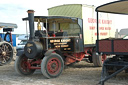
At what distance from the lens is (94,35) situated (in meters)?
8.44

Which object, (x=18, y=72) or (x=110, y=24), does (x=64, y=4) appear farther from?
(x=18, y=72)

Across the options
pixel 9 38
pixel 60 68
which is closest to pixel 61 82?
pixel 60 68

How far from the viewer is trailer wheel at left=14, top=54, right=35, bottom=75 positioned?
22.5 feet

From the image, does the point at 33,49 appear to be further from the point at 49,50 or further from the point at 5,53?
the point at 5,53

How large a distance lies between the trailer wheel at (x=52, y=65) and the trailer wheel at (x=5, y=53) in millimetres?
4013

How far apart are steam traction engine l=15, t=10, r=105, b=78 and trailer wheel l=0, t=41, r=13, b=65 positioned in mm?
2701

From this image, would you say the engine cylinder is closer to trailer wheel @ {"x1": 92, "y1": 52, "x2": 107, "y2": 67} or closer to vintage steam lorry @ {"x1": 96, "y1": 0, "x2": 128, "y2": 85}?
vintage steam lorry @ {"x1": 96, "y1": 0, "x2": 128, "y2": 85}

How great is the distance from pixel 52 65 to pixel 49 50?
1.60ft

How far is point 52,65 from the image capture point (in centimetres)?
637

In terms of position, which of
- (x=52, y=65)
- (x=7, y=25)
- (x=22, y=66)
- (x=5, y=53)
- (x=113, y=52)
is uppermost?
(x=7, y=25)

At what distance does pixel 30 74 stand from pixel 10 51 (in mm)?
3180

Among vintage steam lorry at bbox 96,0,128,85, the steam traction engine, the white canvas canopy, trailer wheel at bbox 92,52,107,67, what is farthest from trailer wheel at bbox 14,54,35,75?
the white canvas canopy

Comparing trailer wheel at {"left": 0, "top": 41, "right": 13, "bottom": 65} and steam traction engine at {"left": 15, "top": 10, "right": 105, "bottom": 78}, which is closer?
steam traction engine at {"left": 15, "top": 10, "right": 105, "bottom": 78}

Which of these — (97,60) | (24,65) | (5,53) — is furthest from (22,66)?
(97,60)
